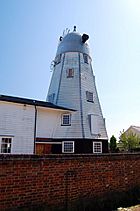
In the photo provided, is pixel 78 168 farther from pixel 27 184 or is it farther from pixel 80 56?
pixel 80 56

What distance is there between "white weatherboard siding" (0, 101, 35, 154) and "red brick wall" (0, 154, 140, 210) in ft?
37.9

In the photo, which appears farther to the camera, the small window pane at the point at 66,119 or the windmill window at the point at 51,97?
the windmill window at the point at 51,97

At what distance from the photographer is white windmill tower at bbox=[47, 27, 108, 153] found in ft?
75.1

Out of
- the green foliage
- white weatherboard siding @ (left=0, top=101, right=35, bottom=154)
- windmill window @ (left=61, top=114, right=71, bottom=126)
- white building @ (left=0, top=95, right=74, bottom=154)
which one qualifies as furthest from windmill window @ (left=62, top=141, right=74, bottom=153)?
the green foliage

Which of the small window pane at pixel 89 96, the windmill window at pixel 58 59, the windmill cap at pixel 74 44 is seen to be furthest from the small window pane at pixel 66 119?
the windmill cap at pixel 74 44

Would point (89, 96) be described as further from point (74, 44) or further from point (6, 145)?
point (6, 145)

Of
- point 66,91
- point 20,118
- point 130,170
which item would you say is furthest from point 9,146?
point 130,170

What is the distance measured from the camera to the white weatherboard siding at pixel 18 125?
729 inches

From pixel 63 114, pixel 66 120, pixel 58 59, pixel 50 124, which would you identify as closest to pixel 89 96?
pixel 63 114

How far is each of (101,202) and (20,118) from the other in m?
12.9

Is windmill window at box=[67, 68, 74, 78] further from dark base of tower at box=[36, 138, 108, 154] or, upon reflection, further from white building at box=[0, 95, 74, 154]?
dark base of tower at box=[36, 138, 108, 154]

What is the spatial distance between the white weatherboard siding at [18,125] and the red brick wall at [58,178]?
11.6 m

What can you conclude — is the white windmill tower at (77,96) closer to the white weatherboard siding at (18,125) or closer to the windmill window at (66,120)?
the windmill window at (66,120)

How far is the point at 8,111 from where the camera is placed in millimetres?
18766
